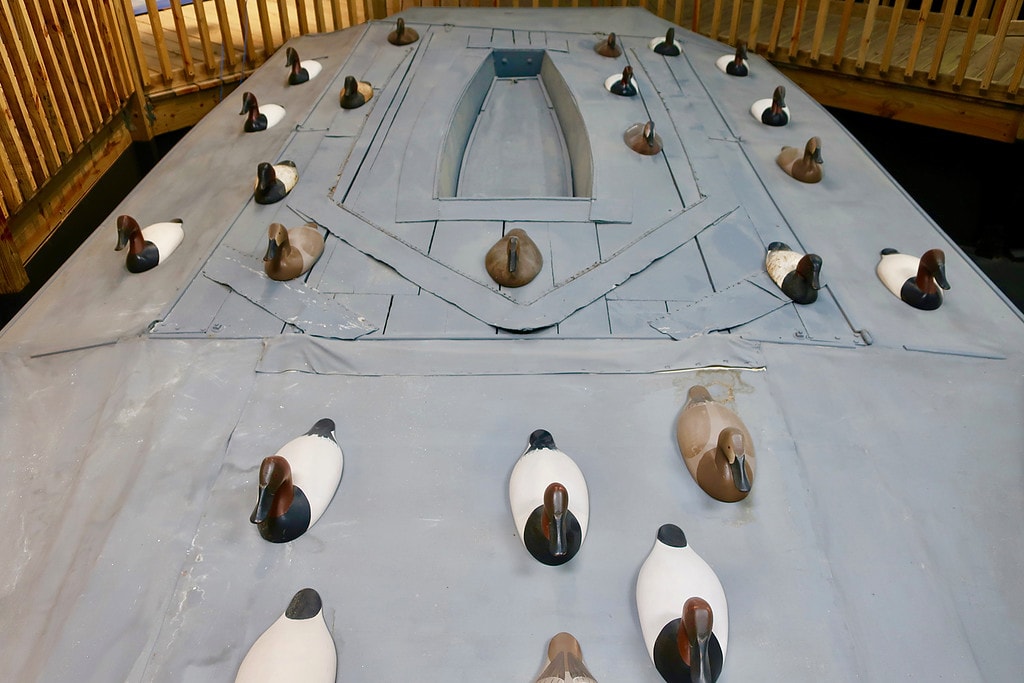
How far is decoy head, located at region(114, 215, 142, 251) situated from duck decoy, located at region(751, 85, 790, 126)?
7.16 feet

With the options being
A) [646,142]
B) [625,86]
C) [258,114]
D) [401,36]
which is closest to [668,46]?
[625,86]

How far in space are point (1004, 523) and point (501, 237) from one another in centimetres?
139

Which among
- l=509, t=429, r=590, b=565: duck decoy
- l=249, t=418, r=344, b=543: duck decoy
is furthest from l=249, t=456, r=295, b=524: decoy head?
l=509, t=429, r=590, b=565: duck decoy

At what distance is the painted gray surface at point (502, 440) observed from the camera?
1459 mm

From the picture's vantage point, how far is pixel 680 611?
1.42 m

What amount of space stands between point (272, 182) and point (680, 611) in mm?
1748

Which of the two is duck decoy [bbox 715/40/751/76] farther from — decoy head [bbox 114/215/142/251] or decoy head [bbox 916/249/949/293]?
decoy head [bbox 114/215/142/251]

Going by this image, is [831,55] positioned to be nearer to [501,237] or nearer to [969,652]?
[501,237]

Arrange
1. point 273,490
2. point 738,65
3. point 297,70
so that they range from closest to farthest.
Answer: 1. point 273,490
2. point 297,70
3. point 738,65

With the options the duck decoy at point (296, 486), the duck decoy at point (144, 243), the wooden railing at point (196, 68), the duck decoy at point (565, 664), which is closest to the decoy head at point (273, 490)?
the duck decoy at point (296, 486)

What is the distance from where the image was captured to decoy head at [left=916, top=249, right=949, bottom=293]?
82.1 inches

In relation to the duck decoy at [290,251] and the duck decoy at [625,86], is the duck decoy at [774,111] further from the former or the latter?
the duck decoy at [290,251]

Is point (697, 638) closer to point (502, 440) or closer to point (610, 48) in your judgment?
point (502, 440)

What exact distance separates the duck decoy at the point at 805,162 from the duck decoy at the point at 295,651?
2.05 meters
